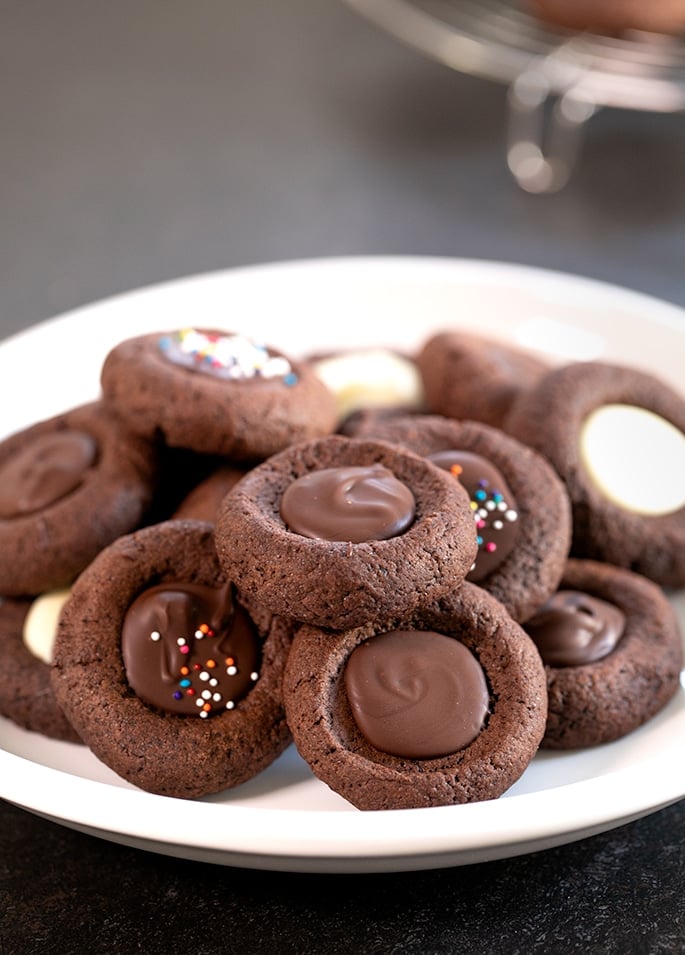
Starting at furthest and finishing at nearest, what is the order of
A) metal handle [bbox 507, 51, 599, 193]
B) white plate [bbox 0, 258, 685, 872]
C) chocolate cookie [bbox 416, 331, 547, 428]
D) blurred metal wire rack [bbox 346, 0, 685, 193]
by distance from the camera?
1. metal handle [bbox 507, 51, 599, 193]
2. blurred metal wire rack [bbox 346, 0, 685, 193]
3. chocolate cookie [bbox 416, 331, 547, 428]
4. white plate [bbox 0, 258, 685, 872]

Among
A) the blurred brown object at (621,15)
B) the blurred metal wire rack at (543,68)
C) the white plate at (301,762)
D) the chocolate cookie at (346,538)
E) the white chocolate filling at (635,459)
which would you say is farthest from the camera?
the blurred metal wire rack at (543,68)

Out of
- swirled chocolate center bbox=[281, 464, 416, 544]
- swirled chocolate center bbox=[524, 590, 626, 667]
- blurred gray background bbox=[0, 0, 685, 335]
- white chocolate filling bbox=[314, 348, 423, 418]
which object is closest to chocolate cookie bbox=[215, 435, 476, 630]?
swirled chocolate center bbox=[281, 464, 416, 544]

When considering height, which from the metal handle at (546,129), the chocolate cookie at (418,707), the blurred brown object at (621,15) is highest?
the blurred brown object at (621,15)

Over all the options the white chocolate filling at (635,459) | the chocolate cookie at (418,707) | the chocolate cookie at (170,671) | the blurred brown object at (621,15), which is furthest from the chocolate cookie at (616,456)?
the blurred brown object at (621,15)

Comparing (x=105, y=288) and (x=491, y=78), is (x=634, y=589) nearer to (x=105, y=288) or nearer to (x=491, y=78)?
(x=105, y=288)

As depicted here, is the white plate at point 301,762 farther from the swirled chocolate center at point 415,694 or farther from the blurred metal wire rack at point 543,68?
the blurred metal wire rack at point 543,68

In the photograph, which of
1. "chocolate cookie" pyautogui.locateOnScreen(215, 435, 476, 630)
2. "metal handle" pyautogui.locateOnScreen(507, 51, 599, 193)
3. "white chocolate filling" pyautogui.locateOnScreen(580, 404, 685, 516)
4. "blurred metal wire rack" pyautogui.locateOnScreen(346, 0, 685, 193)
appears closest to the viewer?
"chocolate cookie" pyautogui.locateOnScreen(215, 435, 476, 630)

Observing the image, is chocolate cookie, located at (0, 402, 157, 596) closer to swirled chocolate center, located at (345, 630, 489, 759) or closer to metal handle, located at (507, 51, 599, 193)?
swirled chocolate center, located at (345, 630, 489, 759)

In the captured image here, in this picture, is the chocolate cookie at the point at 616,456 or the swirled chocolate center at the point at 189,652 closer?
the swirled chocolate center at the point at 189,652
